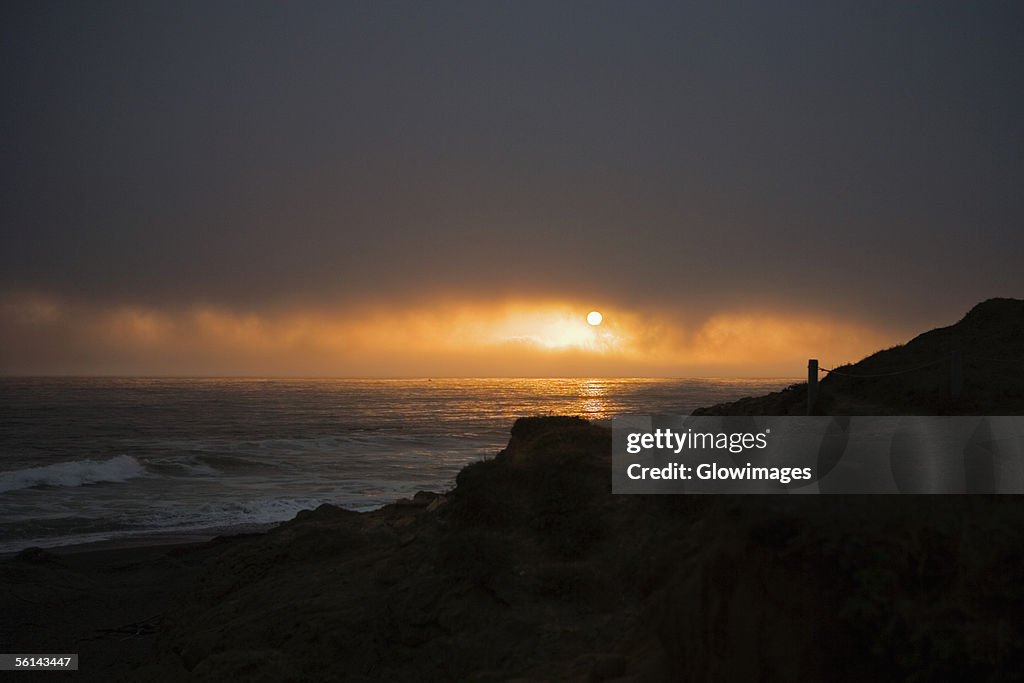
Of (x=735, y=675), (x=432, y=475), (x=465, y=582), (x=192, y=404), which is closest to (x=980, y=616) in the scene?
(x=735, y=675)

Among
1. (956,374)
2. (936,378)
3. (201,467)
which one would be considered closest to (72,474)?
(201,467)

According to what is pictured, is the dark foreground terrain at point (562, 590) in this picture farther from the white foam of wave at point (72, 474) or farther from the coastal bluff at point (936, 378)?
the white foam of wave at point (72, 474)

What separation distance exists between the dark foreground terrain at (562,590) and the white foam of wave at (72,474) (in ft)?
52.3

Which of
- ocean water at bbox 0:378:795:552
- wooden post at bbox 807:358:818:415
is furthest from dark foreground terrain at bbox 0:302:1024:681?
ocean water at bbox 0:378:795:552

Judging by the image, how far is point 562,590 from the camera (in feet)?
28.7

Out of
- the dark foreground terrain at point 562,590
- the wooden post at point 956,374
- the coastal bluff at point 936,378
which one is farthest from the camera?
the wooden post at point 956,374

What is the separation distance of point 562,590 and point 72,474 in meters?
30.4

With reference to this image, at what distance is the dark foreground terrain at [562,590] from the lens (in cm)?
471

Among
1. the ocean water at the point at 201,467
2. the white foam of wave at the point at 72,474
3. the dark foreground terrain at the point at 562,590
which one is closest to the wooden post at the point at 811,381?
the dark foreground terrain at the point at 562,590

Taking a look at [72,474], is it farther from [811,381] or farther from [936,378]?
[936,378]

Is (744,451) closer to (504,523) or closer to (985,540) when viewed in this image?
(504,523)

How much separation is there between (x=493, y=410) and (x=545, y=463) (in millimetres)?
77004

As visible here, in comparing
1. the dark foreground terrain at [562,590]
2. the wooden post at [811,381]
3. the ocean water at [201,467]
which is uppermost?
the wooden post at [811,381]

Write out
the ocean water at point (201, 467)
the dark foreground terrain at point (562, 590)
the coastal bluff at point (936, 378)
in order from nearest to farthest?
the dark foreground terrain at point (562, 590) → the coastal bluff at point (936, 378) → the ocean water at point (201, 467)
